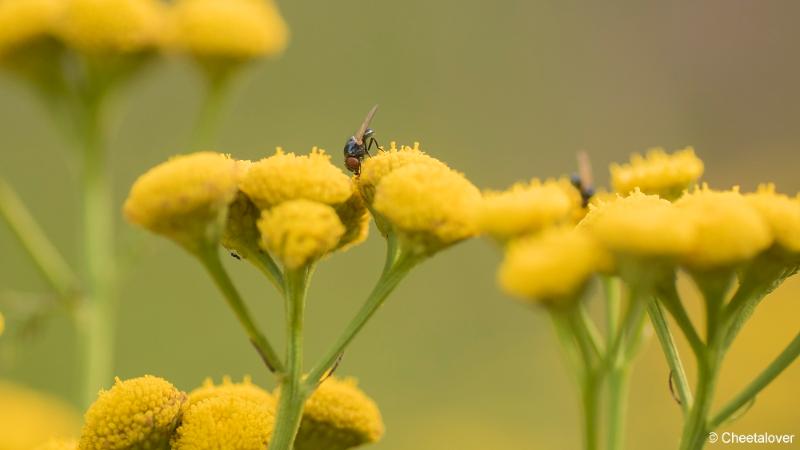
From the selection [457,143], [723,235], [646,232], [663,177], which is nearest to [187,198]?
[646,232]

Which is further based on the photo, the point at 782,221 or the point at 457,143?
the point at 457,143

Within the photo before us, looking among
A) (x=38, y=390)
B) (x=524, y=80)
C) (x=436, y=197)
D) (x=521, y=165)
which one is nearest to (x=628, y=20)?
(x=524, y=80)

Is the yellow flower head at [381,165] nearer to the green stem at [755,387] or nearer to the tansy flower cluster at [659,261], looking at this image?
the tansy flower cluster at [659,261]

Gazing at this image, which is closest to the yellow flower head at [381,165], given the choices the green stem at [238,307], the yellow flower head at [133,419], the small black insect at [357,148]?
the green stem at [238,307]

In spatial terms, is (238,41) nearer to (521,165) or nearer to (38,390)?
(38,390)

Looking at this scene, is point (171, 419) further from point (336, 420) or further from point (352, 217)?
point (352, 217)

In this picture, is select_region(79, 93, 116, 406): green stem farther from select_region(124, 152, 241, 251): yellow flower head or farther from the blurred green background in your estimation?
the blurred green background

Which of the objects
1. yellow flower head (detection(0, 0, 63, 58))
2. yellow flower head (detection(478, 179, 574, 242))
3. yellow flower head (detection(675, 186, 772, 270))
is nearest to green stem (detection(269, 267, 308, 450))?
yellow flower head (detection(478, 179, 574, 242))
